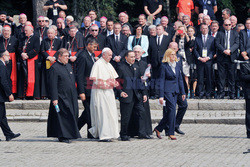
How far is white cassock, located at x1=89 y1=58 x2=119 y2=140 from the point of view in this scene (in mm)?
13445

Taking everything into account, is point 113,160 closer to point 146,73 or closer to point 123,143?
point 123,143

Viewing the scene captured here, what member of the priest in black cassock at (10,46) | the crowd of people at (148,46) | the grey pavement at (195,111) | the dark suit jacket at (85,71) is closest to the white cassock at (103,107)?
the dark suit jacket at (85,71)

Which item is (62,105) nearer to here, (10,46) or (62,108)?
(62,108)

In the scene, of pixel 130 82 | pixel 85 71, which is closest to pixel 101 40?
pixel 85 71

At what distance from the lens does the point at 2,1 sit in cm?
2569

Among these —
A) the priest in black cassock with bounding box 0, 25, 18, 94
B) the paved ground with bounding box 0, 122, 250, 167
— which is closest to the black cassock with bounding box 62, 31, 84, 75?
the priest in black cassock with bounding box 0, 25, 18, 94

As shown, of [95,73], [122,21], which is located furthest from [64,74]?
[122,21]

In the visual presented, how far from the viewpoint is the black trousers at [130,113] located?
13.6 m

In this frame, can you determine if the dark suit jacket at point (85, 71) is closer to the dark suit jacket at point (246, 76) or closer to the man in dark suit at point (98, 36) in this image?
the dark suit jacket at point (246, 76)

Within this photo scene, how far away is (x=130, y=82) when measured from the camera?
13812 mm

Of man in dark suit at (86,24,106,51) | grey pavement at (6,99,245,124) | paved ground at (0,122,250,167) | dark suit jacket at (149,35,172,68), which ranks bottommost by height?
paved ground at (0,122,250,167)

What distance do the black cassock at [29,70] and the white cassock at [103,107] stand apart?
5.59 meters

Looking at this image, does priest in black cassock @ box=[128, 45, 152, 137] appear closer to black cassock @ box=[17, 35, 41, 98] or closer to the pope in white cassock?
the pope in white cassock

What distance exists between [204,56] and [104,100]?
222 inches
